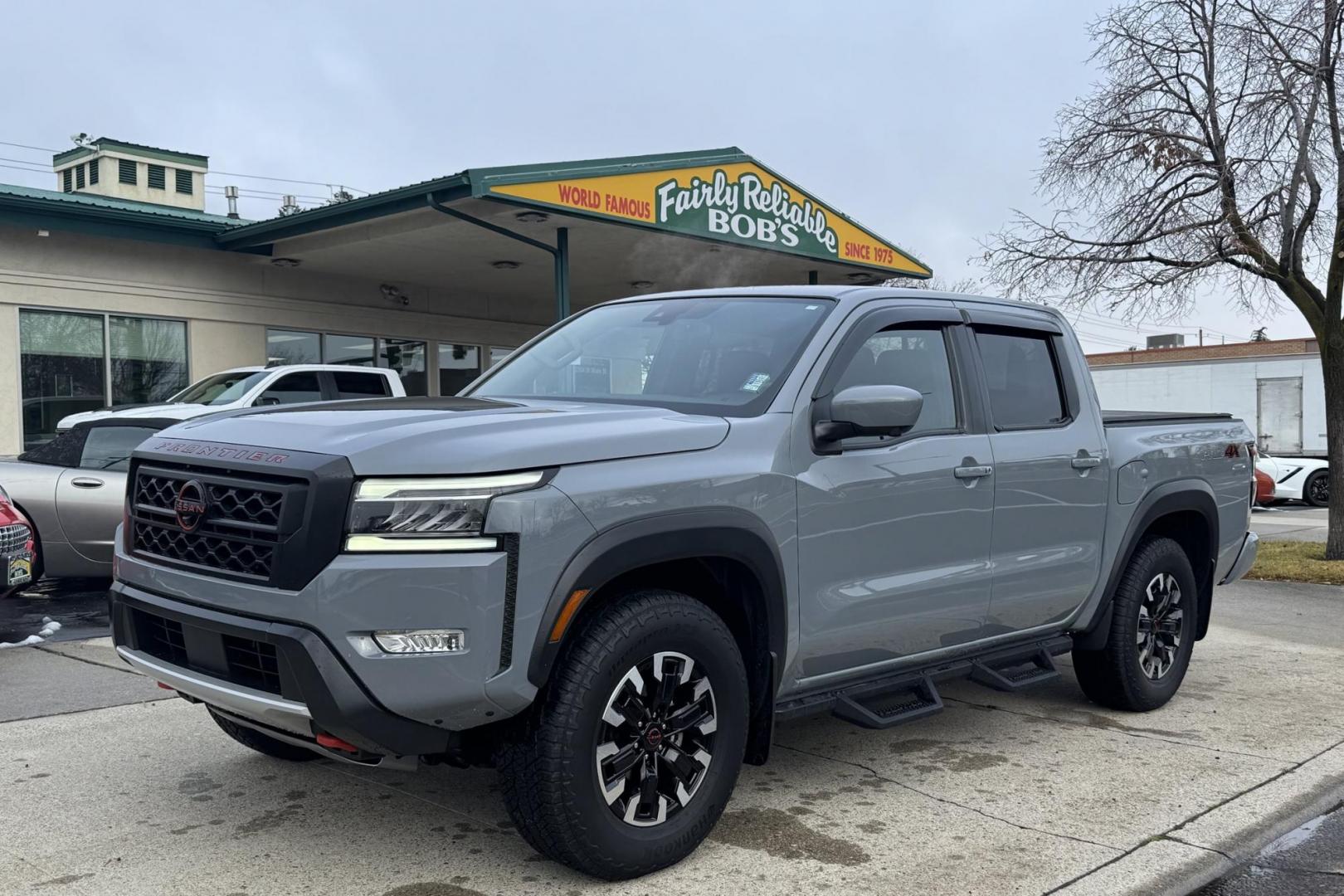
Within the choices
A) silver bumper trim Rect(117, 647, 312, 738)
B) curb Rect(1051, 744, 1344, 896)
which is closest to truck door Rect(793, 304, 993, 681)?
curb Rect(1051, 744, 1344, 896)

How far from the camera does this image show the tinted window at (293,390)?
13.0m

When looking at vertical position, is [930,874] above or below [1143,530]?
below

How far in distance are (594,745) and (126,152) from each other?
46372 mm

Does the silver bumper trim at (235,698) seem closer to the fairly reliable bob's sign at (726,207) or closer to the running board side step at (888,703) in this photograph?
the running board side step at (888,703)

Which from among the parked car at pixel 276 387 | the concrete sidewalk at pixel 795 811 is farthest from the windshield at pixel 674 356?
the parked car at pixel 276 387

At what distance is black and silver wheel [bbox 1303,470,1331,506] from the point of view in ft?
73.9

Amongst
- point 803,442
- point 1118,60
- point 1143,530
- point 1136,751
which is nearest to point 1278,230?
point 1118,60

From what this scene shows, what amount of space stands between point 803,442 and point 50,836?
2.86 m

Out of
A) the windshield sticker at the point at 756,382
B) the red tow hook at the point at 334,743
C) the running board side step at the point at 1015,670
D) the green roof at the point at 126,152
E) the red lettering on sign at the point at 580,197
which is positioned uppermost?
the green roof at the point at 126,152

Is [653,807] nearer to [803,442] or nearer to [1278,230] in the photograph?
[803,442]

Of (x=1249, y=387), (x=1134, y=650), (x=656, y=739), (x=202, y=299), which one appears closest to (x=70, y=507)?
(x=656, y=739)

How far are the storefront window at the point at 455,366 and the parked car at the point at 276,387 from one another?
6.93m

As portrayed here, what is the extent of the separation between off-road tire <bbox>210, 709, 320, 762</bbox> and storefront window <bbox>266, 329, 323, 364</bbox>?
14.1 m

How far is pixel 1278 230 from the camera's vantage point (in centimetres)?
1198
